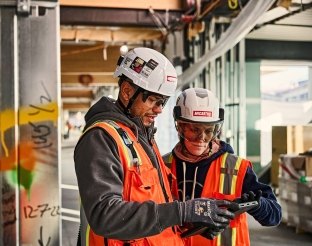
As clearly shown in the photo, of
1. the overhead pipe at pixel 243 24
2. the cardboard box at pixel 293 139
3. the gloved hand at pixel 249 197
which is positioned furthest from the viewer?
the cardboard box at pixel 293 139

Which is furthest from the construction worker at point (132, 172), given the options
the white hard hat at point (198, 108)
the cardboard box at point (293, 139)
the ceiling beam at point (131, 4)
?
the cardboard box at point (293, 139)

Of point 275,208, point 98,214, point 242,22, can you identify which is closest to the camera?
point 98,214

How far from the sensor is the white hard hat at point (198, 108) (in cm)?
246

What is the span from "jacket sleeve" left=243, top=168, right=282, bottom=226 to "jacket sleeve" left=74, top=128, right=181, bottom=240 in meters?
0.73

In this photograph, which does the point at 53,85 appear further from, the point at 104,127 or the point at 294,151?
the point at 294,151

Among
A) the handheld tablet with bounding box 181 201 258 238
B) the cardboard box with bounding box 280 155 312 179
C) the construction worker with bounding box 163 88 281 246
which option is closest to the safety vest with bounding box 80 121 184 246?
the handheld tablet with bounding box 181 201 258 238

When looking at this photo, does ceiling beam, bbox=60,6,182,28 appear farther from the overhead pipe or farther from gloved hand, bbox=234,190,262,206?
gloved hand, bbox=234,190,262,206

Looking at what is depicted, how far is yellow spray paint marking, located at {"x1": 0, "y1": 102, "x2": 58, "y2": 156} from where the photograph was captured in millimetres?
3449

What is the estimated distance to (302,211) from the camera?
6.88 metres

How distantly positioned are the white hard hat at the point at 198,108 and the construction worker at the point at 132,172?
0.56 metres


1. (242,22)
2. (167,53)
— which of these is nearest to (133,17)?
(167,53)

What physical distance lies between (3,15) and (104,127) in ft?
7.26

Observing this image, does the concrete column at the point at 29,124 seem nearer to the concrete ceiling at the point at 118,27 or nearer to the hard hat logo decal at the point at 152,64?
the hard hat logo decal at the point at 152,64

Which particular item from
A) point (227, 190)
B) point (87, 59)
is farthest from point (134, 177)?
point (87, 59)
